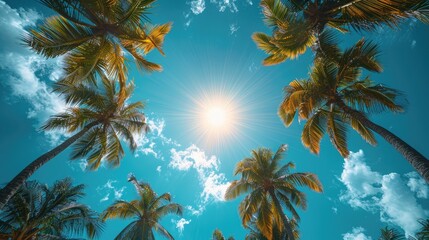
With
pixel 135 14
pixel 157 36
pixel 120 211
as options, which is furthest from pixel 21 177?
pixel 120 211

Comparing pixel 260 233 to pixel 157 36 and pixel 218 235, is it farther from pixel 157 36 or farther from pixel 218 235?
pixel 157 36

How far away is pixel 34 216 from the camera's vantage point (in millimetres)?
11359

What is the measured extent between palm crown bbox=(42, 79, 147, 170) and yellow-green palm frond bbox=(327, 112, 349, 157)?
10.2m

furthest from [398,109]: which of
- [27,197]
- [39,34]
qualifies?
[27,197]

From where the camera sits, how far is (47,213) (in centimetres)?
1158

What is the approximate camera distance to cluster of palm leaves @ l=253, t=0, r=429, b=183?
6.99 metres

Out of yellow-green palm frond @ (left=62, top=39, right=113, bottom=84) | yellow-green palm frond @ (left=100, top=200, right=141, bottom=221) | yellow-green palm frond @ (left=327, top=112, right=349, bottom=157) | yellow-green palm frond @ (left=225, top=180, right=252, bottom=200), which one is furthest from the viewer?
yellow-green palm frond @ (left=100, top=200, right=141, bottom=221)

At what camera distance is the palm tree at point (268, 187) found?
14.3 m

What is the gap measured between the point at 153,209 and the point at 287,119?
11708 mm

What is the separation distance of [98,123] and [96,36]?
475 cm

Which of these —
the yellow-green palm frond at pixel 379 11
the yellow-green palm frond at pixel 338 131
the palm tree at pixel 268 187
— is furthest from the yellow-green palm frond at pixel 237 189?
the yellow-green palm frond at pixel 379 11

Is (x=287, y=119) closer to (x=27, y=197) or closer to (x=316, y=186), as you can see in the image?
(x=316, y=186)

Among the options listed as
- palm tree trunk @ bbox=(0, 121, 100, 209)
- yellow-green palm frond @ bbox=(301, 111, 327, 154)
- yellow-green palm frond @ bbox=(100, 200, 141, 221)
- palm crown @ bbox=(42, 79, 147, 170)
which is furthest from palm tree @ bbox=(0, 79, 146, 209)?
yellow-green palm frond @ bbox=(301, 111, 327, 154)

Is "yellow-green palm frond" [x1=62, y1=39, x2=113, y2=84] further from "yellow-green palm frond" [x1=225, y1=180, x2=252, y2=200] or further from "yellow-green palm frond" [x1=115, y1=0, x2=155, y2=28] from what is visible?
"yellow-green palm frond" [x1=225, y1=180, x2=252, y2=200]
